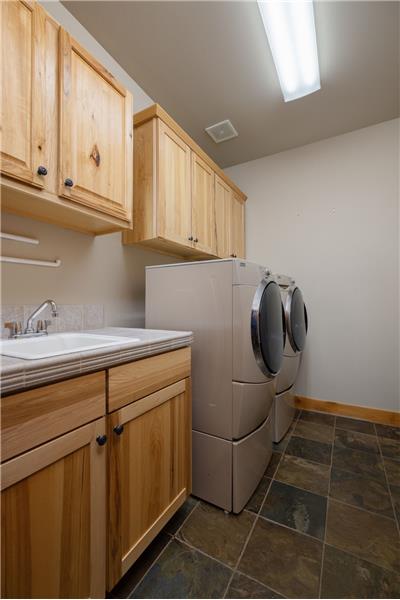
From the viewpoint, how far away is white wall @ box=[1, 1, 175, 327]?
4.04ft

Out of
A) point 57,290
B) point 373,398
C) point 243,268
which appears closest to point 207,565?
point 243,268

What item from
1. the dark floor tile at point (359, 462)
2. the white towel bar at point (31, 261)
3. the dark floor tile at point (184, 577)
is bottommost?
the dark floor tile at point (359, 462)

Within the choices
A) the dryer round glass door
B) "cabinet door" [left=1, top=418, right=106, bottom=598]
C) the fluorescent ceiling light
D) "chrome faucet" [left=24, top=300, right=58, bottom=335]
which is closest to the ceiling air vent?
the fluorescent ceiling light

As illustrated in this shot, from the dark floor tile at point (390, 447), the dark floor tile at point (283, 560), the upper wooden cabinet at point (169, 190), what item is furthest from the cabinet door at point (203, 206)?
the dark floor tile at point (390, 447)

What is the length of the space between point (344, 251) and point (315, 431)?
68.1 inches

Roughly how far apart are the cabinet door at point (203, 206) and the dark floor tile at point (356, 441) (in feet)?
6.23

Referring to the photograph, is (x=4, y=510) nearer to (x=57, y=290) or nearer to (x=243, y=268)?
(x=57, y=290)

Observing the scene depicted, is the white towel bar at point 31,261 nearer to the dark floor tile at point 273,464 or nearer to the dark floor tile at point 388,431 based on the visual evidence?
the dark floor tile at point 273,464

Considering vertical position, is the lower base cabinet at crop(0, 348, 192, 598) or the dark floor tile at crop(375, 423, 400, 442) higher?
the lower base cabinet at crop(0, 348, 192, 598)

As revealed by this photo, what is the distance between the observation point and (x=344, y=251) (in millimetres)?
2555

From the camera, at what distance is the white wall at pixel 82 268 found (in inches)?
48.5

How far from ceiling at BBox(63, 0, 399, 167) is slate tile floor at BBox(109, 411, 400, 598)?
9.27 feet

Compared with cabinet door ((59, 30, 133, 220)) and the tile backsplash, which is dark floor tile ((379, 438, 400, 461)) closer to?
the tile backsplash

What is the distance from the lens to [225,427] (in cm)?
139
